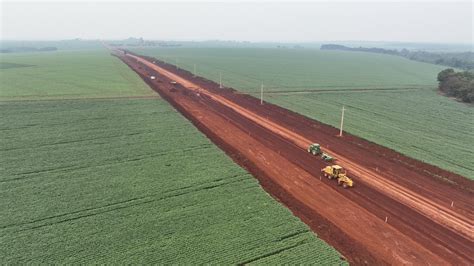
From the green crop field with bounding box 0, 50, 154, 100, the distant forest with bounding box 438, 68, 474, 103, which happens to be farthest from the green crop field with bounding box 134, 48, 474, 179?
the green crop field with bounding box 0, 50, 154, 100

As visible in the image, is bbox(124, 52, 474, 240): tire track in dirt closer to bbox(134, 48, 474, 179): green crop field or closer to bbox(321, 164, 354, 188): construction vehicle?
bbox(321, 164, 354, 188): construction vehicle

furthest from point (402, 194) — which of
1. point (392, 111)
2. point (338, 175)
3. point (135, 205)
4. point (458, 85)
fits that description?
point (458, 85)

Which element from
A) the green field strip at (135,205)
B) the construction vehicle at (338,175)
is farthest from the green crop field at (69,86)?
the construction vehicle at (338,175)

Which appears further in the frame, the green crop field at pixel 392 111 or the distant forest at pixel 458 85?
the distant forest at pixel 458 85

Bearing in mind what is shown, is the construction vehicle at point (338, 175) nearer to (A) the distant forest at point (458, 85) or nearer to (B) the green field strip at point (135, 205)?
(B) the green field strip at point (135, 205)

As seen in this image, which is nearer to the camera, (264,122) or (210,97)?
(264,122)

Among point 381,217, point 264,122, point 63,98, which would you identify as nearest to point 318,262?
point 381,217

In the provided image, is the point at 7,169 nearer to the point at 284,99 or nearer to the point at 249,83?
the point at 284,99
